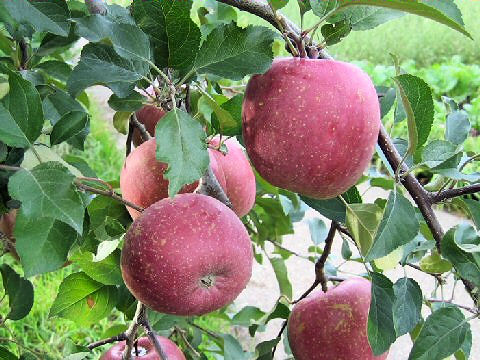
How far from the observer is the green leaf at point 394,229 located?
64 cm

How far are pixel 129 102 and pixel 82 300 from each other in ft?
1.22

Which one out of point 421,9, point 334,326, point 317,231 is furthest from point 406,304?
point 317,231

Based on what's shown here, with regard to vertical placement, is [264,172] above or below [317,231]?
above

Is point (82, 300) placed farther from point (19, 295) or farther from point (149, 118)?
point (149, 118)

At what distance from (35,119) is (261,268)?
212 centimetres

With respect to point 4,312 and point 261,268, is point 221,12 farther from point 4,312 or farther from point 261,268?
point 261,268

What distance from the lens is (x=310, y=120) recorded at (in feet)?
2.04

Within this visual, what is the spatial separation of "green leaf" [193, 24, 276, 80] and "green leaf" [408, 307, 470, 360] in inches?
13.9

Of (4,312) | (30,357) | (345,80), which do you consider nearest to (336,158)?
(345,80)

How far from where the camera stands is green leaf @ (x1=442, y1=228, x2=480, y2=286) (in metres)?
0.71

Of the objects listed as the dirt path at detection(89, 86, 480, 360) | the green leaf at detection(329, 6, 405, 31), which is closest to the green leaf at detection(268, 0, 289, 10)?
the green leaf at detection(329, 6, 405, 31)

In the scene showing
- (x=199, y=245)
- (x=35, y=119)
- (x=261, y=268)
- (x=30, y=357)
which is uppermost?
(x=35, y=119)

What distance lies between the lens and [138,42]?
Answer: 628 mm

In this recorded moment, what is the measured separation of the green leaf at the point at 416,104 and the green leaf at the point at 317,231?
0.73 m
